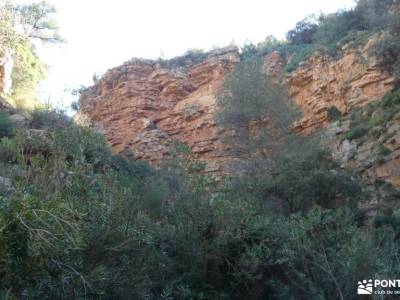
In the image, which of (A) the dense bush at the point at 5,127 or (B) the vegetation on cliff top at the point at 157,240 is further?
(A) the dense bush at the point at 5,127

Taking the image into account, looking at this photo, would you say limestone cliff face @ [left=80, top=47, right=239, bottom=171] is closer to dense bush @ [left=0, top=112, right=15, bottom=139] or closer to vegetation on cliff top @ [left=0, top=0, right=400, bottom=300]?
dense bush @ [left=0, top=112, right=15, bottom=139]

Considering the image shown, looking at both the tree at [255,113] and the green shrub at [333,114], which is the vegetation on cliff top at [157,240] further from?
the green shrub at [333,114]

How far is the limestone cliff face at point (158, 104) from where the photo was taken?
26594mm

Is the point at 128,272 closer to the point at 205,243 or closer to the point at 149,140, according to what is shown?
the point at 205,243

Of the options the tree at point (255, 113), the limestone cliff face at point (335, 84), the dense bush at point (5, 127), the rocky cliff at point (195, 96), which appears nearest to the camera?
the dense bush at point (5, 127)

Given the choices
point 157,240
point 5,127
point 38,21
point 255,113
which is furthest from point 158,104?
point 157,240

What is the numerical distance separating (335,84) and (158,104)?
11062mm

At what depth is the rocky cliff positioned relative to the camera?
22547 mm

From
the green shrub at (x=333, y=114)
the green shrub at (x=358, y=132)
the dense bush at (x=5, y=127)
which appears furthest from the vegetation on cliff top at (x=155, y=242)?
the green shrub at (x=333, y=114)

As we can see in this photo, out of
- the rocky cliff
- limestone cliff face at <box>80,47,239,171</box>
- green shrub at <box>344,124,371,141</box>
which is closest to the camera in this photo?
green shrub at <box>344,124,371,141</box>

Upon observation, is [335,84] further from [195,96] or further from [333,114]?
[195,96]

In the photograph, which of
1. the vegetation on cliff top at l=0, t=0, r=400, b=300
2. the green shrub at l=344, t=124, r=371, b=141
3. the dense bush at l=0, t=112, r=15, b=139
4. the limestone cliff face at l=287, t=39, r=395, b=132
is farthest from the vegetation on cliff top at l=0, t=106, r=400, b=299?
the limestone cliff face at l=287, t=39, r=395, b=132

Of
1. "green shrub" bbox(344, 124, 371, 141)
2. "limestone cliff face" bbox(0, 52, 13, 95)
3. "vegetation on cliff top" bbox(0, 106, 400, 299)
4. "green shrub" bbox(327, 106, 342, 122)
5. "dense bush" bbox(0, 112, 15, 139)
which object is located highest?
"limestone cliff face" bbox(0, 52, 13, 95)

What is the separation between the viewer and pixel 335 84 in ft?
77.5
